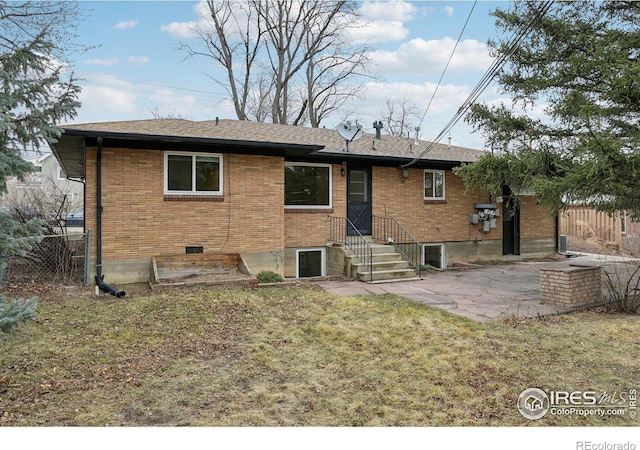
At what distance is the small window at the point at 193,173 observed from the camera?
995 cm

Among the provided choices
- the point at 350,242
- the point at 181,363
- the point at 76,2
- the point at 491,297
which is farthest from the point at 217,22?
the point at 181,363

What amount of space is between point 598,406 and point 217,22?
27.1 m

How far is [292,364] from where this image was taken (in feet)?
16.5

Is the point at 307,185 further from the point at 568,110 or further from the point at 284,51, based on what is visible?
the point at 284,51

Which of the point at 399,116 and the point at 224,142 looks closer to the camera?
the point at 224,142

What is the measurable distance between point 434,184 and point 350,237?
3731 millimetres

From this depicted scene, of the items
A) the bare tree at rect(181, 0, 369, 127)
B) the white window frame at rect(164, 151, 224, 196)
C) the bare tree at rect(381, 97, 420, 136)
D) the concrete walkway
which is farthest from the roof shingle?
the bare tree at rect(381, 97, 420, 136)

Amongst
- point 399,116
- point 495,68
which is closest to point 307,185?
point 495,68

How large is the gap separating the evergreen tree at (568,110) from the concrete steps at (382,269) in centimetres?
281

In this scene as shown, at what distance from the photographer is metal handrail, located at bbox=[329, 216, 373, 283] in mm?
11521

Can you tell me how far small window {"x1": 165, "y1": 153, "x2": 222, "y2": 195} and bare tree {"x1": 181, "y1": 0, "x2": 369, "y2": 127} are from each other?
16386 millimetres

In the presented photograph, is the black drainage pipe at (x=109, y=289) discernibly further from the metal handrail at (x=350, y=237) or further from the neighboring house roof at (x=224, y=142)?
the metal handrail at (x=350, y=237)

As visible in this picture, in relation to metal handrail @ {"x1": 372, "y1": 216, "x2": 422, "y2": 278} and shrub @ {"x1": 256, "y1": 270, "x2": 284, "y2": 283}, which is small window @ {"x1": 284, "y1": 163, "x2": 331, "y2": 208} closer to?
metal handrail @ {"x1": 372, "y1": 216, "x2": 422, "y2": 278}

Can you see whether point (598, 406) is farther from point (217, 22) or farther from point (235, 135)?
point (217, 22)
